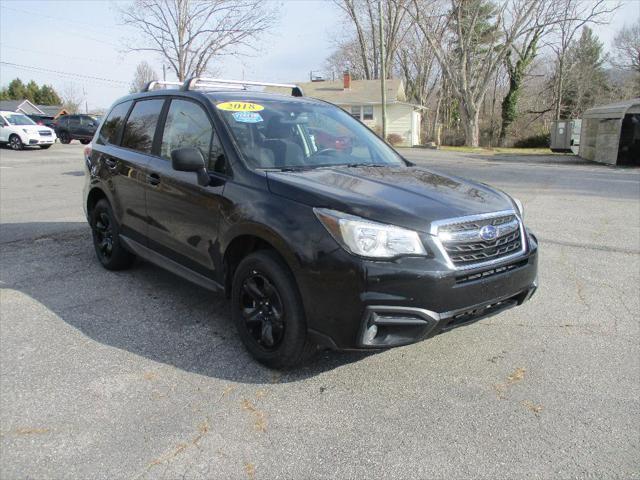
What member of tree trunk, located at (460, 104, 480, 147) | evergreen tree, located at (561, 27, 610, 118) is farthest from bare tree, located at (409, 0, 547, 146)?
evergreen tree, located at (561, 27, 610, 118)

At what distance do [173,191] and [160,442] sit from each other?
78.9 inches

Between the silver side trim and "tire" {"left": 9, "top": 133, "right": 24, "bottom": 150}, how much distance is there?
24.6 meters

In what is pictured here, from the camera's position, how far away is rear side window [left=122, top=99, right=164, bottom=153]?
455cm

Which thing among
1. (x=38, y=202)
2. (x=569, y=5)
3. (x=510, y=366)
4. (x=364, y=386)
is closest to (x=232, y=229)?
(x=364, y=386)

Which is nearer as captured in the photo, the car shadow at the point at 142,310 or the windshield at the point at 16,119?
the car shadow at the point at 142,310

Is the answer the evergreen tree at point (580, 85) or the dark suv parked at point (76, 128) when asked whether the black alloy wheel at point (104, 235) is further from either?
the evergreen tree at point (580, 85)

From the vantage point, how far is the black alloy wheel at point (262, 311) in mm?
3186

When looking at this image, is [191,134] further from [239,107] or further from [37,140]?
[37,140]

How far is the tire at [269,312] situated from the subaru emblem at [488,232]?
1150 millimetres

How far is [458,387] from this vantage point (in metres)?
3.18

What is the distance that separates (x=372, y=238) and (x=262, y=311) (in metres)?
0.94

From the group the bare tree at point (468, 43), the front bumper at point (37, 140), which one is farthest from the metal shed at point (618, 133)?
the front bumper at point (37, 140)

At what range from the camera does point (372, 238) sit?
9.25ft

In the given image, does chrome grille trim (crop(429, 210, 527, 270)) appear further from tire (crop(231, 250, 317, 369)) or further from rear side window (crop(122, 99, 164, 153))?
rear side window (crop(122, 99, 164, 153))
